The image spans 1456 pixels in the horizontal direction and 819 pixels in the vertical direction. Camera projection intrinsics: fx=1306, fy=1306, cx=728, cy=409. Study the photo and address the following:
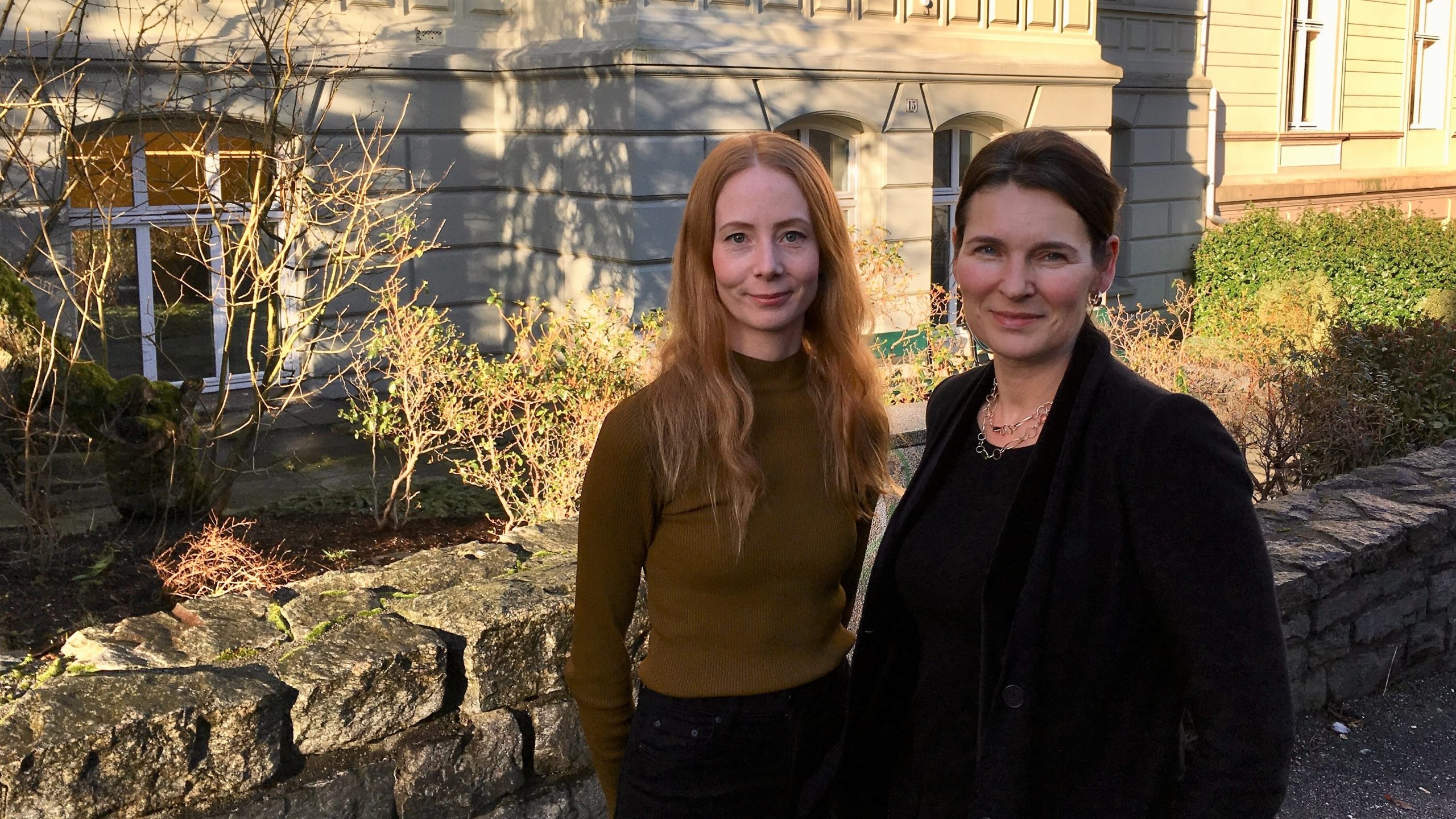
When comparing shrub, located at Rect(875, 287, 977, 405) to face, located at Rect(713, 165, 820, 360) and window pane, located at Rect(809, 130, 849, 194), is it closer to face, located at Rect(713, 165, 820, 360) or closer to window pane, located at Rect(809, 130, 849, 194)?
window pane, located at Rect(809, 130, 849, 194)

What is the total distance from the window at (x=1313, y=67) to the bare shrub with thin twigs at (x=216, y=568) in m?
16.5

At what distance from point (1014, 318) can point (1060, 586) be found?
0.47 meters

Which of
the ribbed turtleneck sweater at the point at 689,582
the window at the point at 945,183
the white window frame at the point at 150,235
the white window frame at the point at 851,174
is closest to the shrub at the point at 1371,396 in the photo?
the white window frame at the point at 851,174

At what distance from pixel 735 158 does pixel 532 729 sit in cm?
158

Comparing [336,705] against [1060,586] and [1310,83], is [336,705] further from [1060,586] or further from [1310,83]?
[1310,83]

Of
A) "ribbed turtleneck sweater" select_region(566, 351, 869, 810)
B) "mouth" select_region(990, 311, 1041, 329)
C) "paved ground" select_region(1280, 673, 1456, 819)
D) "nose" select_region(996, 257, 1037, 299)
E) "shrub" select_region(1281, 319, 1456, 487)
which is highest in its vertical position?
"nose" select_region(996, 257, 1037, 299)

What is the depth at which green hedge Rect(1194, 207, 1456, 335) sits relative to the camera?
15.0 metres

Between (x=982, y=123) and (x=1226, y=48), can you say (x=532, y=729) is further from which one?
(x=1226, y=48)

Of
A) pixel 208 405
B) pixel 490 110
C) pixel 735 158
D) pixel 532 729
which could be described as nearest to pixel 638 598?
pixel 532 729

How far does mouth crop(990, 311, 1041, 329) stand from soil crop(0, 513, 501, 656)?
3493mm

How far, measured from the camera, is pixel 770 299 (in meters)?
2.50

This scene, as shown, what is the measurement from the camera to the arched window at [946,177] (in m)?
13.1

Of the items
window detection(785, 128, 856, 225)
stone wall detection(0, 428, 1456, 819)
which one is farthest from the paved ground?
window detection(785, 128, 856, 225)

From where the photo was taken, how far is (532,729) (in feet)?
10.8
